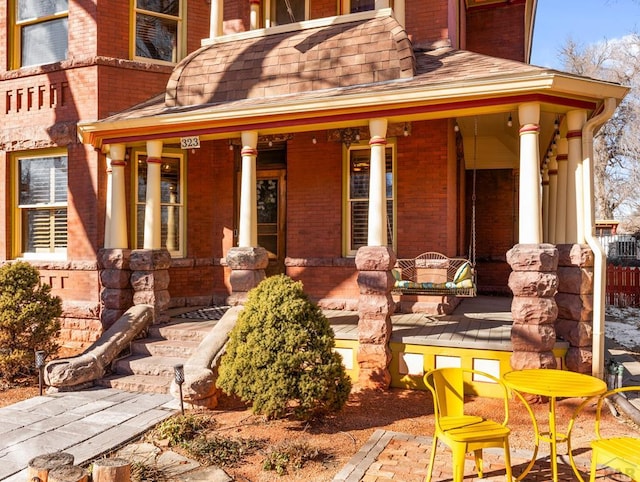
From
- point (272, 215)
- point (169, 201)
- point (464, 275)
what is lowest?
point (464, 275)

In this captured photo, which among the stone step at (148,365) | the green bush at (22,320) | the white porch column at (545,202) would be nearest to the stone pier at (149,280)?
the stone step at (148,365)

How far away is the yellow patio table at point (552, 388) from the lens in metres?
3.78

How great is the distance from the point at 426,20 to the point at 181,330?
271 inches

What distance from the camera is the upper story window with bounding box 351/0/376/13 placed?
9.47 meters

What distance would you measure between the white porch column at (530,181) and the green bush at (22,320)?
677 centimetres

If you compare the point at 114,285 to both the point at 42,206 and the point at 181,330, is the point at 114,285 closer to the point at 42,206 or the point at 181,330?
the point at 181,330

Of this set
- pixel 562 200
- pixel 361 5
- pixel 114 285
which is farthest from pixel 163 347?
pixel 361 5

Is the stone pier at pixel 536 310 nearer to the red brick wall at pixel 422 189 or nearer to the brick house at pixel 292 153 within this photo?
the brick house at pixel 292 153

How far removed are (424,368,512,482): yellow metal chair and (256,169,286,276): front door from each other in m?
6.08

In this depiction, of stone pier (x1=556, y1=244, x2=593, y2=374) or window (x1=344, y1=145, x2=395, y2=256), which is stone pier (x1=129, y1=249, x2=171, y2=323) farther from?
stone pier (x1=556, y1=244, x2=593, y2=374)

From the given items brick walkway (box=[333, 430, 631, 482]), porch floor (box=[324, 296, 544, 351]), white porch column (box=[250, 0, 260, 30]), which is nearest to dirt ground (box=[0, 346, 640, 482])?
brick walkway (box=[333, 430, 631, 482])

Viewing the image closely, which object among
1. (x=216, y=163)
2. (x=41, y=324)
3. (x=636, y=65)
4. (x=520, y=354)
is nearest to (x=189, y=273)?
(x=216, y=163)

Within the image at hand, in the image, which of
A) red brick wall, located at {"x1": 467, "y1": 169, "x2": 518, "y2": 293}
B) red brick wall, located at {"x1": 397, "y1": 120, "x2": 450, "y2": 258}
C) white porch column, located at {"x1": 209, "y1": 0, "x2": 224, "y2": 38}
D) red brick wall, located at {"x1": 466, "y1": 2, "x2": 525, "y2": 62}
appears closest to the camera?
red brick wall, located at {"x1": 397, "y1": 120, "x2": 450, "y2": 258}

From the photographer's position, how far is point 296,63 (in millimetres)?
7949
